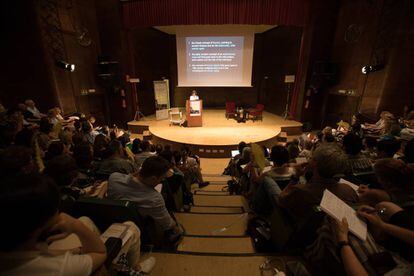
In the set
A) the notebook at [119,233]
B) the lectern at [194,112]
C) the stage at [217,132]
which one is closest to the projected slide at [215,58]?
the stage at [217,132]

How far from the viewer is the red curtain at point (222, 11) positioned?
20.8 feet

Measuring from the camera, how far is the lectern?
23.9ft

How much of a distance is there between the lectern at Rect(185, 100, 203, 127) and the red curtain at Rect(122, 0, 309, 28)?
98.4 inches

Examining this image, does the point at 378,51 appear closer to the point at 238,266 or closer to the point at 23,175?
the point at 238,266

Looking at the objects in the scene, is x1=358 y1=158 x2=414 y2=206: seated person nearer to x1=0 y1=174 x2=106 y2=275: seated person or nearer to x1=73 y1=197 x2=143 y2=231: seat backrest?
x1=73 y1=197 x2=143 y2=231: seat backrest

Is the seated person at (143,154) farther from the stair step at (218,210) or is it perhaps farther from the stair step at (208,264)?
the stair step at (208,264)

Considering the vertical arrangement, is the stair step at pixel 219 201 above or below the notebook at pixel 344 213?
below

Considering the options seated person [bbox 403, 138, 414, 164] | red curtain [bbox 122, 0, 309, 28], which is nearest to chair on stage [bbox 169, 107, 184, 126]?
red curtain [bbox 122, 0, 309, 28]

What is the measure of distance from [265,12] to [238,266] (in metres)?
6.98

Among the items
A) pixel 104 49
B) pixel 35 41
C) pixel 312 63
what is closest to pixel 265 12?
pixel 312 63

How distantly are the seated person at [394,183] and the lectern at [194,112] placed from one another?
239 inches

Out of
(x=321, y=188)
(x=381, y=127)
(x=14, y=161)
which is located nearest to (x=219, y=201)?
(x=321, y=188)

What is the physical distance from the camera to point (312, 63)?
25.2ft

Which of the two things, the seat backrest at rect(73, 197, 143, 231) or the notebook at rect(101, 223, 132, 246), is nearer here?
the notebook at rect(101, 223, 132, 246)
